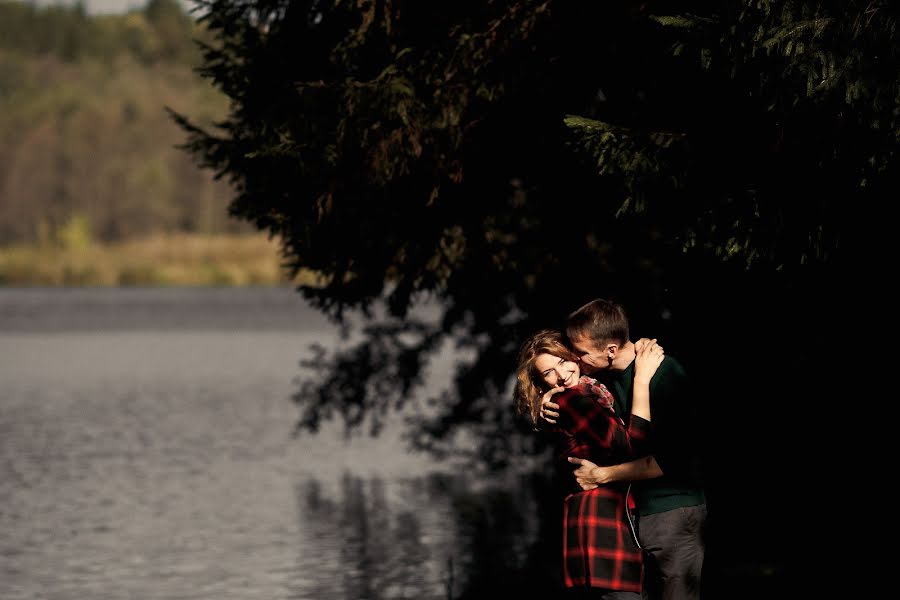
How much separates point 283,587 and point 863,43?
5395 mm

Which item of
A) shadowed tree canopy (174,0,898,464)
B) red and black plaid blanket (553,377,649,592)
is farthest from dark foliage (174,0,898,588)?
red and black plaid blanket (553,377,649,592)

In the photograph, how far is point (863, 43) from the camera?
25.1ft

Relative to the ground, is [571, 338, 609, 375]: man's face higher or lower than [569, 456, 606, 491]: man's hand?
higher

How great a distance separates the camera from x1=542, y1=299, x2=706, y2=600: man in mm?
5699

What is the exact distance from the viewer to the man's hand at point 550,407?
18.7 ft

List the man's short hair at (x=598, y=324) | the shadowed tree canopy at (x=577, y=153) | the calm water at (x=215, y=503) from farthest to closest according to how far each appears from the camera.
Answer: the calm water at (x=215, y=503), the shadowed tree canopy at (x=577, y=153), the man's short hair at (x=598, y=324)

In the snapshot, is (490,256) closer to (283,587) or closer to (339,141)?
(339,141)

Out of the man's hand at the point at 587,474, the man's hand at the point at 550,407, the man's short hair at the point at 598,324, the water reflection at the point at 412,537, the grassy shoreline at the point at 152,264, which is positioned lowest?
the grassy shoreline at the point at 152,264

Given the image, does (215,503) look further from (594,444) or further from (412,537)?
(594,444)

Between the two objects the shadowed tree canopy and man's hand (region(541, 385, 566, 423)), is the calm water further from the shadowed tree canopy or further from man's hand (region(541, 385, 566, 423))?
man's hand (region(541, 385, 566, 423))

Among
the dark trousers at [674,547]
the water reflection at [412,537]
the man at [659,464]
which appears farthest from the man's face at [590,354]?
the water reflection at [412,537]

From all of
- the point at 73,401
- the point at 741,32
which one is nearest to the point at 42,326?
the point at 73,401

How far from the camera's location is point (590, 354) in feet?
18.7

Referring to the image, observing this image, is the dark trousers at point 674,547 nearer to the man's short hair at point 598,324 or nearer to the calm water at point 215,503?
the man's short hair at point 598,324
